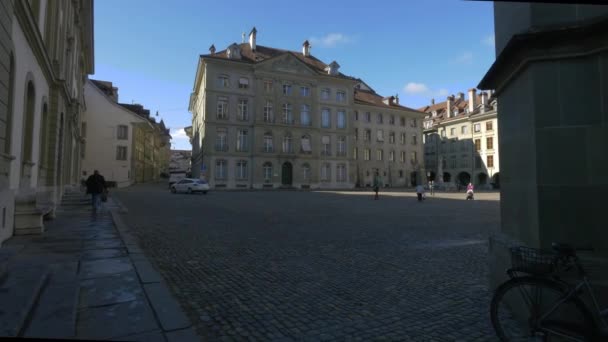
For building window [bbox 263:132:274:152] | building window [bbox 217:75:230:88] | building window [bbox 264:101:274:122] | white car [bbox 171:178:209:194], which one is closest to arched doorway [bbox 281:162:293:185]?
building window [bbox 263:132:274:152]

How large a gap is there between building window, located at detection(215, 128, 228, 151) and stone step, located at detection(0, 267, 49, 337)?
4069 cm

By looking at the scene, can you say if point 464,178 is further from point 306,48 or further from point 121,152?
point 121,152

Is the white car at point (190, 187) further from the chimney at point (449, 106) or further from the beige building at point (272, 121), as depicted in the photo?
the chimney at point (449, 106)

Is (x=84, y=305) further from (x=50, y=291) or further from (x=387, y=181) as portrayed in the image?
(x=387, y=181)

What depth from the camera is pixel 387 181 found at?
6144cm

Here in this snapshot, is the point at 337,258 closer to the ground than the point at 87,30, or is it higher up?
closer to the ground

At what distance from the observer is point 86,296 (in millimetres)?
4250

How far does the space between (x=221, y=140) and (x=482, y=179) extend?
152ft

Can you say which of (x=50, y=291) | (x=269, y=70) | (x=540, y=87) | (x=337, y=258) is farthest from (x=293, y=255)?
(x=269, y=70)

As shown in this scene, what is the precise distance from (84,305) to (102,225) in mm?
7223

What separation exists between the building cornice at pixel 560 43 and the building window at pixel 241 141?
4388 cm

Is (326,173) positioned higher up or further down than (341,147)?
further down

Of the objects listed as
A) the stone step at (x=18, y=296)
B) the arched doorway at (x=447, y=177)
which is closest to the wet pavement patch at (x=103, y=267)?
the stone step at (x=18, y=296)

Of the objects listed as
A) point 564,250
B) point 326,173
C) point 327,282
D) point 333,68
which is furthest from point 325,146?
point 564,250
